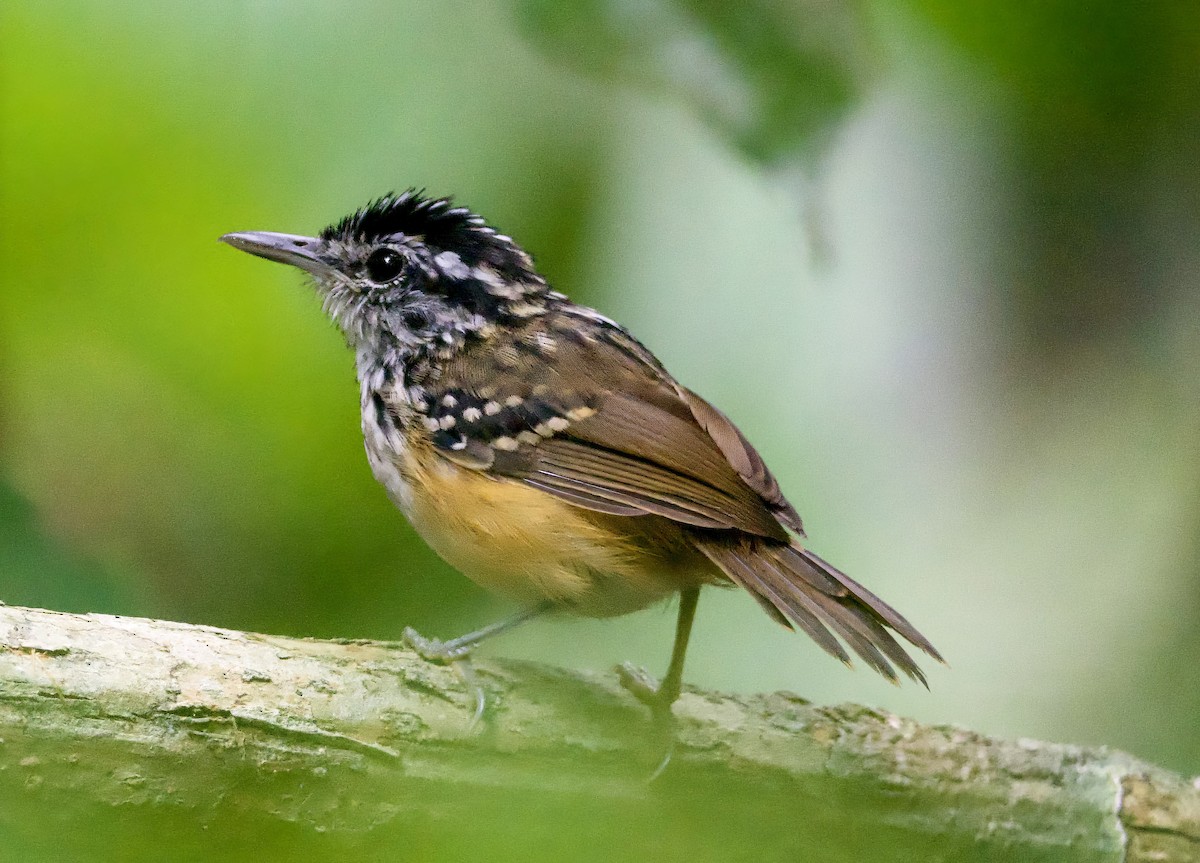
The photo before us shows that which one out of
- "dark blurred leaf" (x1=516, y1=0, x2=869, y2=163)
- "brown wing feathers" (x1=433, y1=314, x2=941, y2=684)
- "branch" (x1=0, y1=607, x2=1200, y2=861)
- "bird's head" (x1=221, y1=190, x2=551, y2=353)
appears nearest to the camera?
"branch" (x1=0, y1=607, x2=1200, y2=861)

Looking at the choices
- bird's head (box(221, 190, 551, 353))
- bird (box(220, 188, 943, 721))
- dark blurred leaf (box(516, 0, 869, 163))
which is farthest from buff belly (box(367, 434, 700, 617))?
dark blurred leaf (box(516, 0, 869, 163))

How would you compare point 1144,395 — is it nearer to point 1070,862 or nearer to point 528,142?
point 1070,862


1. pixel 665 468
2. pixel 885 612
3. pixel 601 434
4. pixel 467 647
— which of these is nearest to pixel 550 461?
pixel 601 434

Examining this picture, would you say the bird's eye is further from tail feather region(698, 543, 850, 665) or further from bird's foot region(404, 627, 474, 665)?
tail feather region(698, 543, 850, 665)

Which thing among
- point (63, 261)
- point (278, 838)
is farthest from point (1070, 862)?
point (63, 261)

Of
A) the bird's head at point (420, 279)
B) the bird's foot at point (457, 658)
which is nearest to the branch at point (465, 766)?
the bird's foot at point (457, 658)
